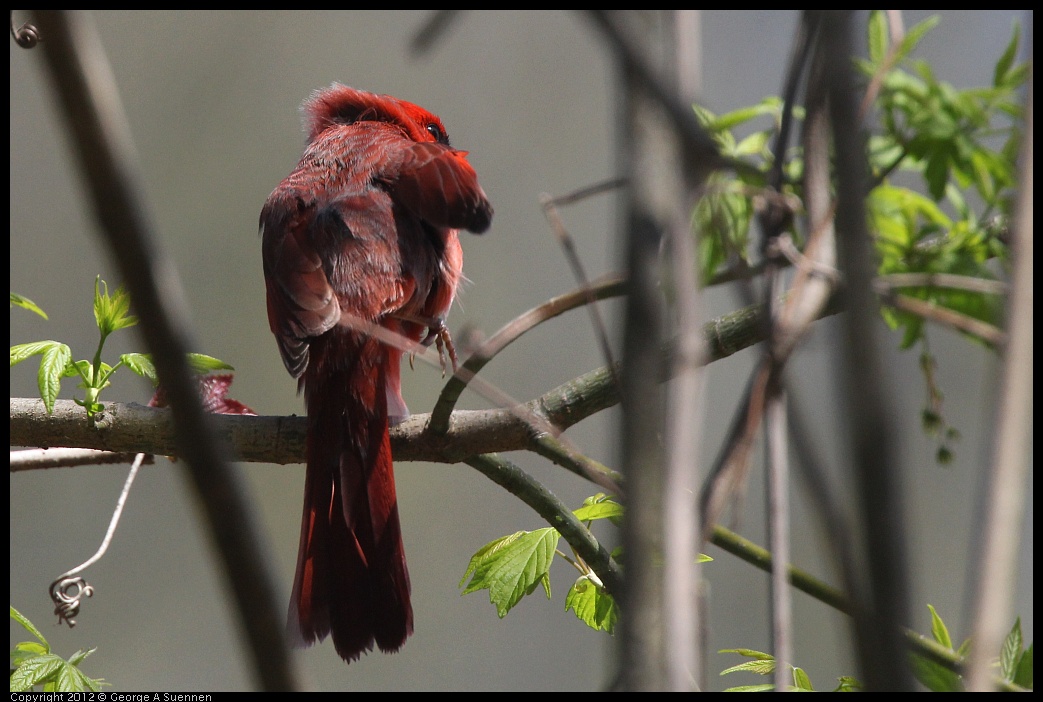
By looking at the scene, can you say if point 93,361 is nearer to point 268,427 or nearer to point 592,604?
point 268,427

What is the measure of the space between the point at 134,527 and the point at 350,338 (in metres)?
3.31

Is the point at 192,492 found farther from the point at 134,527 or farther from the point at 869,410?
the point at 134,527

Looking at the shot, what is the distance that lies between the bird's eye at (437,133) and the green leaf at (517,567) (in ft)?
5.41

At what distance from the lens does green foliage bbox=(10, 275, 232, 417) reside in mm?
1567

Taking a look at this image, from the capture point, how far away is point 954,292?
183 centimetres

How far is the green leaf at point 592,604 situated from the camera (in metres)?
1.43

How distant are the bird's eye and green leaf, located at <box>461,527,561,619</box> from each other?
1649mm

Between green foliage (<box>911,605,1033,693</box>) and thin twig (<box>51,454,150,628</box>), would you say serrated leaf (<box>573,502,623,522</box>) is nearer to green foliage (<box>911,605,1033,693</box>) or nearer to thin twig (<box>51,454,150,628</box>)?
green foliage (<box>911,605,1033,693</box>)

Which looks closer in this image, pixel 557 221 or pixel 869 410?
pixel 869 410

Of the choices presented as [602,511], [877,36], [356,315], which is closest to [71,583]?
[356,315]

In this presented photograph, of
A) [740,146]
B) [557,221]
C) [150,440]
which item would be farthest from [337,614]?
[740,146]

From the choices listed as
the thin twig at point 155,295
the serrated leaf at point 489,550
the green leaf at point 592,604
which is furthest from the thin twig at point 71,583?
the thin twig at point 155,295

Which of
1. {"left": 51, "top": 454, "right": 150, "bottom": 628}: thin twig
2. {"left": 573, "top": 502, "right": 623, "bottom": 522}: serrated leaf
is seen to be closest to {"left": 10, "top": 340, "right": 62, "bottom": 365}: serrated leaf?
{"left": 51, "top": 454, "right": 150, "bottom": 628}: thin twig

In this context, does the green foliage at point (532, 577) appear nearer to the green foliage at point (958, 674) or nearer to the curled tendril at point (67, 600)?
the green foliage at point (958, 674)
